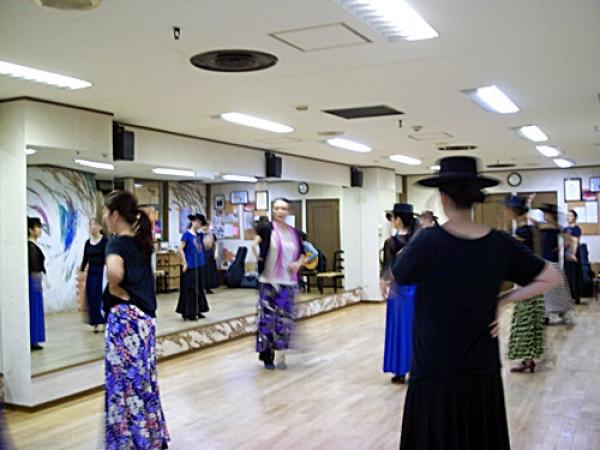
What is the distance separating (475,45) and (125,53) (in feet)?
7.18

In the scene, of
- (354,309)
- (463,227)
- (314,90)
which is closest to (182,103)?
(314,90)

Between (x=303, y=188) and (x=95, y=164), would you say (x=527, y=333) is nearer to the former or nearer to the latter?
(x=95, y=164)

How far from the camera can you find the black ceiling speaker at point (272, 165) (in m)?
9.25

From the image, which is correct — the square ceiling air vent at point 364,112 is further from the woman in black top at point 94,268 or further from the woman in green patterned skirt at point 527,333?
the woman in black top at point 94,268

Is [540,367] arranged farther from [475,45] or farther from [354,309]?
[354,309]

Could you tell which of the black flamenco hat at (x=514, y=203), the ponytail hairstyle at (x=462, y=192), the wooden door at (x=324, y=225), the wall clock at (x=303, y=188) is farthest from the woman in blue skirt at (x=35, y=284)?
the wooden door at (x=324, y=225)

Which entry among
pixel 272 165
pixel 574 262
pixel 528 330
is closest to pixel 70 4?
pixel 528 330

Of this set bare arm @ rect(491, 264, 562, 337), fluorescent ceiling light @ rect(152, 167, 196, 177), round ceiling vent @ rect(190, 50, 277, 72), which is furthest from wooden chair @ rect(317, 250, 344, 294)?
bare arm @ rect(491, 264, 562, 337)

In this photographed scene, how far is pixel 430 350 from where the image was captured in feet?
7.34

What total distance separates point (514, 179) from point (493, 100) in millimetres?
8378

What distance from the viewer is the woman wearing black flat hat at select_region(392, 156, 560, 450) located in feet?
7.22

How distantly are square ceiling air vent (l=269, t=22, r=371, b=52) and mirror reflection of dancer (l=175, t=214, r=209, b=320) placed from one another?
4698 mm

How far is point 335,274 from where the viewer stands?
12062mm

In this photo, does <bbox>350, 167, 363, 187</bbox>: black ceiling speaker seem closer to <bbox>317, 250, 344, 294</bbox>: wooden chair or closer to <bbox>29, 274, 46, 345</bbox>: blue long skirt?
<bbox>317, 250, 344, 294</bbox>: wooden chair
